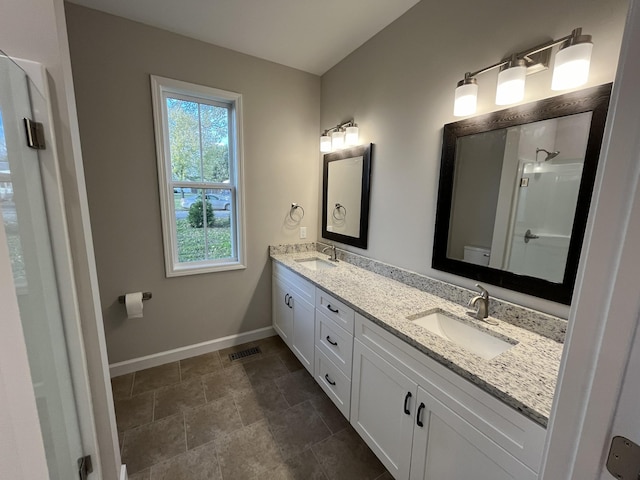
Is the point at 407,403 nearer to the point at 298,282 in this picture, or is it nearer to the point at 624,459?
the point at 624,459

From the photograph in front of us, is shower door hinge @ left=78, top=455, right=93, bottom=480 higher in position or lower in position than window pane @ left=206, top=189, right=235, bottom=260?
lower

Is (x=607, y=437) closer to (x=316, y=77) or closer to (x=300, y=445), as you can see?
(x=300, y=445)

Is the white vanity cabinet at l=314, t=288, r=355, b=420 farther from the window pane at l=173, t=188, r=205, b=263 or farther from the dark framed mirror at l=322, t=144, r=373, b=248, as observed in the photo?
the window pane at l=173, t=188, r=205, b=263

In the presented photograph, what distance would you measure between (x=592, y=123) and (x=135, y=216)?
2.76m

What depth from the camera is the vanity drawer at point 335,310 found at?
1594 millimetres

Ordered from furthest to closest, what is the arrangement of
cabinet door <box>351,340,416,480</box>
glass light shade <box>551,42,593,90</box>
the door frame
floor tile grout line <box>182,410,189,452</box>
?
floor tile grout line <box>182,410,189,452</box> → cabinet door <box>351,340,416,480</box> → glass light shade <box>551,42,593,90</box> → the door frame

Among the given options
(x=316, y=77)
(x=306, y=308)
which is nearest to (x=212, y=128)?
(x=316, y=77)

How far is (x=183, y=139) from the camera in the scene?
2.28m

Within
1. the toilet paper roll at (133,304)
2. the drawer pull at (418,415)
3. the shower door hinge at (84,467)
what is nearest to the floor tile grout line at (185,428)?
the shower door hinge at (84,467)

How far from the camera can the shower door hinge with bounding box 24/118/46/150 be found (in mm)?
881

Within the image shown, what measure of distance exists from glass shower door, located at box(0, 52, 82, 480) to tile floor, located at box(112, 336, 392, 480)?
667 millimetres

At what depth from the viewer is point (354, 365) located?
1.57 metres

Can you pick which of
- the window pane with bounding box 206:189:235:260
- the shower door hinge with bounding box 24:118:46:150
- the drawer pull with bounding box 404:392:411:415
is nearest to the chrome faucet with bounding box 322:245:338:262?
the window pane with bounding box 206:189:235:260

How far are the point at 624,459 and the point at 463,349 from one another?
0.65m
